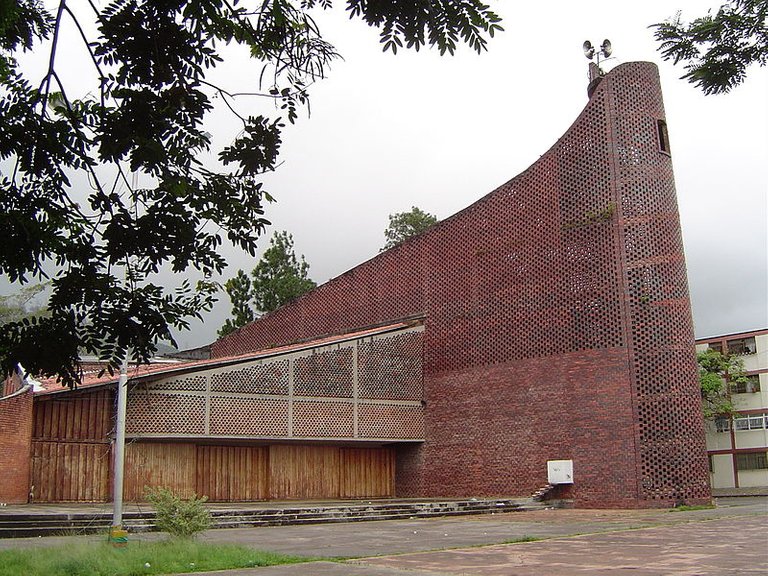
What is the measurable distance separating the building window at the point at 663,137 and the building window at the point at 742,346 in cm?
1718

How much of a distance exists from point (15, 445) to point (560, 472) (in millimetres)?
13241

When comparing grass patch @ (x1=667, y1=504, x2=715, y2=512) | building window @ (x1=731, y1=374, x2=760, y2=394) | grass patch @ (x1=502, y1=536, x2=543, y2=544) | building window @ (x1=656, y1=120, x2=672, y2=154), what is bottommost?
grass patch @ (x1=667, y1=504, x2=715, y2=512)

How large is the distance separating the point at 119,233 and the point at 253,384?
59.4 feet

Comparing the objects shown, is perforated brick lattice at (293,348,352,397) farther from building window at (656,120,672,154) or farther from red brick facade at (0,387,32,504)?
building window at (656,120,672,154)

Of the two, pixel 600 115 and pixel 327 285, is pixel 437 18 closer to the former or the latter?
pixel 600 115

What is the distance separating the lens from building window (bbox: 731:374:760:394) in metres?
35.7

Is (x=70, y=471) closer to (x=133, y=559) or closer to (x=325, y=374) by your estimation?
(x=325, y=374)

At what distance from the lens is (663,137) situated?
2256 cm

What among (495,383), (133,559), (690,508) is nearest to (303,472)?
(495,383)

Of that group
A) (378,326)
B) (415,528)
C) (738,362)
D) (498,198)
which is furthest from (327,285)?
(738,362)

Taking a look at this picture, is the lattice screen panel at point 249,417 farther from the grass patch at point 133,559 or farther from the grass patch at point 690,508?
the grass patch at point 133,559

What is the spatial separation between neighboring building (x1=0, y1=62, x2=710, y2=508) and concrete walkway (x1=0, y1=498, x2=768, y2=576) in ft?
9.85

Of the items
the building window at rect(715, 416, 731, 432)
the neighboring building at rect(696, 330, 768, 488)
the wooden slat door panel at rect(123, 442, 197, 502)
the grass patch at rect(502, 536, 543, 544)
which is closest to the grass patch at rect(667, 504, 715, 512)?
the grass patch at rect(502, 536, 543, 544)

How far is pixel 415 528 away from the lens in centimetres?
1556
